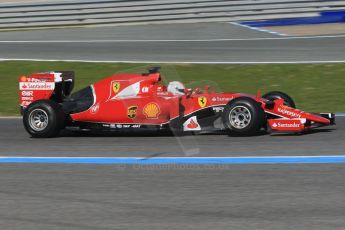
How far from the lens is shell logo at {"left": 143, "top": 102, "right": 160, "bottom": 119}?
431 inches

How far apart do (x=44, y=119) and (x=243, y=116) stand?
2.97 m

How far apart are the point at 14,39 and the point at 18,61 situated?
11.3ft

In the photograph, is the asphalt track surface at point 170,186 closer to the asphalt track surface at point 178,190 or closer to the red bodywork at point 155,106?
the asphalt track surface at point 178,190

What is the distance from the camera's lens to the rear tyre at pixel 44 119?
1127cm

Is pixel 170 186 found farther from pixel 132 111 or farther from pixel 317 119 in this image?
pixel 317 119

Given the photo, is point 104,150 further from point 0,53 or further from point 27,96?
point 0,53

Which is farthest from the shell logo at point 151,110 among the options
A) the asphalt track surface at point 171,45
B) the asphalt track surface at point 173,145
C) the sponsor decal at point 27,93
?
the asphalt track surface at point 171,45

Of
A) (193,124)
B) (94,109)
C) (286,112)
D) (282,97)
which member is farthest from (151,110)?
(282,97)

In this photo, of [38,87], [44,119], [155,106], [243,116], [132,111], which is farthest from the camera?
[38,87]

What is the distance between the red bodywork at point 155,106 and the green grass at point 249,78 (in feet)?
8.94

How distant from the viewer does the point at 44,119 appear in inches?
449

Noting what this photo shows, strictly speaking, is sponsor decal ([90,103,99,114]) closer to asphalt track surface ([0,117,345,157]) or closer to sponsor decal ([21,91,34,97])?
asphalt track surface ([0,117,345,157])

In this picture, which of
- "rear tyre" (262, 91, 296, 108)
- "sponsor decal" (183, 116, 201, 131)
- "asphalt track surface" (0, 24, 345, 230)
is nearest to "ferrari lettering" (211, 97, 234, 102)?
"sponsor decal" (183, 116, 201, 131)

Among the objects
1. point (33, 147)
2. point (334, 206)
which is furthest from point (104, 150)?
point (334, 206)
